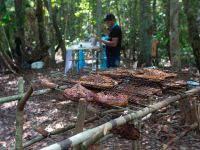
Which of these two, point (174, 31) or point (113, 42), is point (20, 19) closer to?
point (174, 31)

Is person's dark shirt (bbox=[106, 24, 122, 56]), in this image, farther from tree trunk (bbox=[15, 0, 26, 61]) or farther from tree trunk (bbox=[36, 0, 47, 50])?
tree trunk (bbox=[36, 0, 47, 50])

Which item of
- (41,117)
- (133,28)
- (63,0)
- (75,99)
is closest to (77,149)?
(75,99)

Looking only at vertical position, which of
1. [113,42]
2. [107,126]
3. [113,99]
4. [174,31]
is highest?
[174,31]

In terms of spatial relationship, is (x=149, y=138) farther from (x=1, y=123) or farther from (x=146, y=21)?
(x=146, y=21)

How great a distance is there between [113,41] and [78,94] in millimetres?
3851

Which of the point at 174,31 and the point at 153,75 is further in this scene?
the point at 174,31

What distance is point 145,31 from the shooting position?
31.9ft

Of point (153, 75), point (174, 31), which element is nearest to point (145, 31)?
point (174, 31)

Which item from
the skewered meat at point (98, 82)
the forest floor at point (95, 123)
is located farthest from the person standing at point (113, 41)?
the skewered meat at point (98, 82)

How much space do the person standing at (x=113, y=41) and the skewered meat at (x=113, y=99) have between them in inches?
146

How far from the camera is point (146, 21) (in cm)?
962

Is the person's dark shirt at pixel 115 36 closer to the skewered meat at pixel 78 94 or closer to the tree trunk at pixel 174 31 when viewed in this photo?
the tree trunk at pixel 174 31

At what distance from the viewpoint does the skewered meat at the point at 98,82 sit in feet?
12.7

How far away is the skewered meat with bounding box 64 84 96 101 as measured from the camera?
361cm
